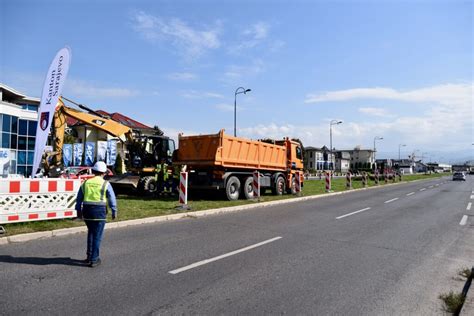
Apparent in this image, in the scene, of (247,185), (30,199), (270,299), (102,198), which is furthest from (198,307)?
(247,185)

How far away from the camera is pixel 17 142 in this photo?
3000cm

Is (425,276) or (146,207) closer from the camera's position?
(425,276)

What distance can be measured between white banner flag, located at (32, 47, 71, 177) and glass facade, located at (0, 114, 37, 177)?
731 inches

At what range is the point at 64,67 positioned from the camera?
12.6 m

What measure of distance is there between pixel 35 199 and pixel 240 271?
6.38 metres

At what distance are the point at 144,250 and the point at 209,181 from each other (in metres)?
9.20

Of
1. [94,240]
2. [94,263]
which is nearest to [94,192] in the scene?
[94,240]

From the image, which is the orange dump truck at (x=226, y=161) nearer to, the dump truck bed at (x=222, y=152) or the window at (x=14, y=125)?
the dump truck bed at (x=222, y=152)

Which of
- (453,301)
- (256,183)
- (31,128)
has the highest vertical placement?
(31,128)

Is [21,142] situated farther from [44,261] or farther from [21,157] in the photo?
[44,261]

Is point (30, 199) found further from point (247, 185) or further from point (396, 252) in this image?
point (247, 185)

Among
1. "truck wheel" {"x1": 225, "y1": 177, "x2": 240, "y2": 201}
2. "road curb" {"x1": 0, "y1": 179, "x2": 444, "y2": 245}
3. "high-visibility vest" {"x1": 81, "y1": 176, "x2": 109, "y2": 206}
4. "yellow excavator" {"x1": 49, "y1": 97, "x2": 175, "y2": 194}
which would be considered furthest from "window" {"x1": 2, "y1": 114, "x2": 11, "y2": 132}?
"high-visibility vest" {"x1": 81, "y1": 176, "x2": 109, "y2": 206}

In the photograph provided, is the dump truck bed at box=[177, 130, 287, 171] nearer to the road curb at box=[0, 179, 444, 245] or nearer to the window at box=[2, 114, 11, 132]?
the road curb at box=[0, 179, 444, 245]

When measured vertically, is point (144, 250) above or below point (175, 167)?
below
